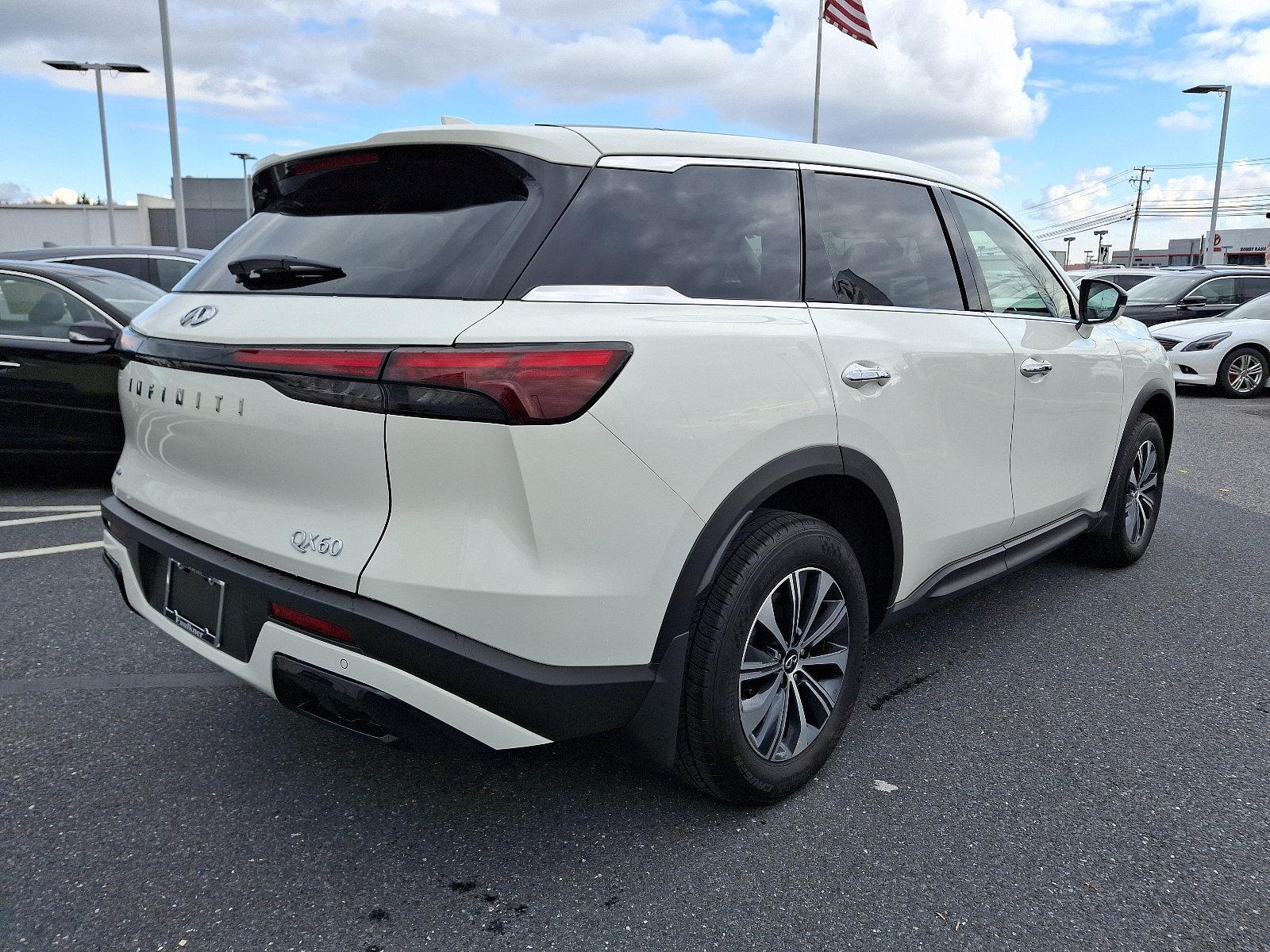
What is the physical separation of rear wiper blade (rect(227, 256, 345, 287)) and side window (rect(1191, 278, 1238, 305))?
15.4 meters

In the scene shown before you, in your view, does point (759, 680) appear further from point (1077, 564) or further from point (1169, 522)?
point (1169, 522)

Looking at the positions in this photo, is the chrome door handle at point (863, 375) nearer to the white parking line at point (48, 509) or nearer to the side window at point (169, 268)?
the white parking line at point (48, 509)

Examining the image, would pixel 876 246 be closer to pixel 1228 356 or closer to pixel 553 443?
pixel 553 443

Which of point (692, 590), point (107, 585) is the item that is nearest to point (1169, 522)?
point (692, 590)

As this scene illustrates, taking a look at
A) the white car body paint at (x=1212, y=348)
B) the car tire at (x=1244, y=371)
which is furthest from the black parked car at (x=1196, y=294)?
the car tire at (x=1244, y=371)

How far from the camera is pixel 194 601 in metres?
2.38

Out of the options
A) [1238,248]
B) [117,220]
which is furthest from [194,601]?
[1238,248]

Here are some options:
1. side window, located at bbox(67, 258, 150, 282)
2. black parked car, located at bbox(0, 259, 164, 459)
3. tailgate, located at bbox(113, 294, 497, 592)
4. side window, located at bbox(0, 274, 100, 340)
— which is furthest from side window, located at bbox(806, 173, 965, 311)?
side window, located at bbox(67, 258, 150, 282)

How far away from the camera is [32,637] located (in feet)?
12.2

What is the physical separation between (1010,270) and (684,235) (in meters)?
1.80

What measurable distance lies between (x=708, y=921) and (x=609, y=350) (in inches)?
49.8

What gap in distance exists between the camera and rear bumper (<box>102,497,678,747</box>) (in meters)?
1.98

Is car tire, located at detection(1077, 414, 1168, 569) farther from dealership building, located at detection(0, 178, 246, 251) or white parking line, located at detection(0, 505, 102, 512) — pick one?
dealership building, located at detection(0, 178, 246, 251)

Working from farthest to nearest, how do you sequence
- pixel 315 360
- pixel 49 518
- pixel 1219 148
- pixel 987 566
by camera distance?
pixel 1219 148 < pixel 49 518 < pixel 987 566 < pixel 315 360
